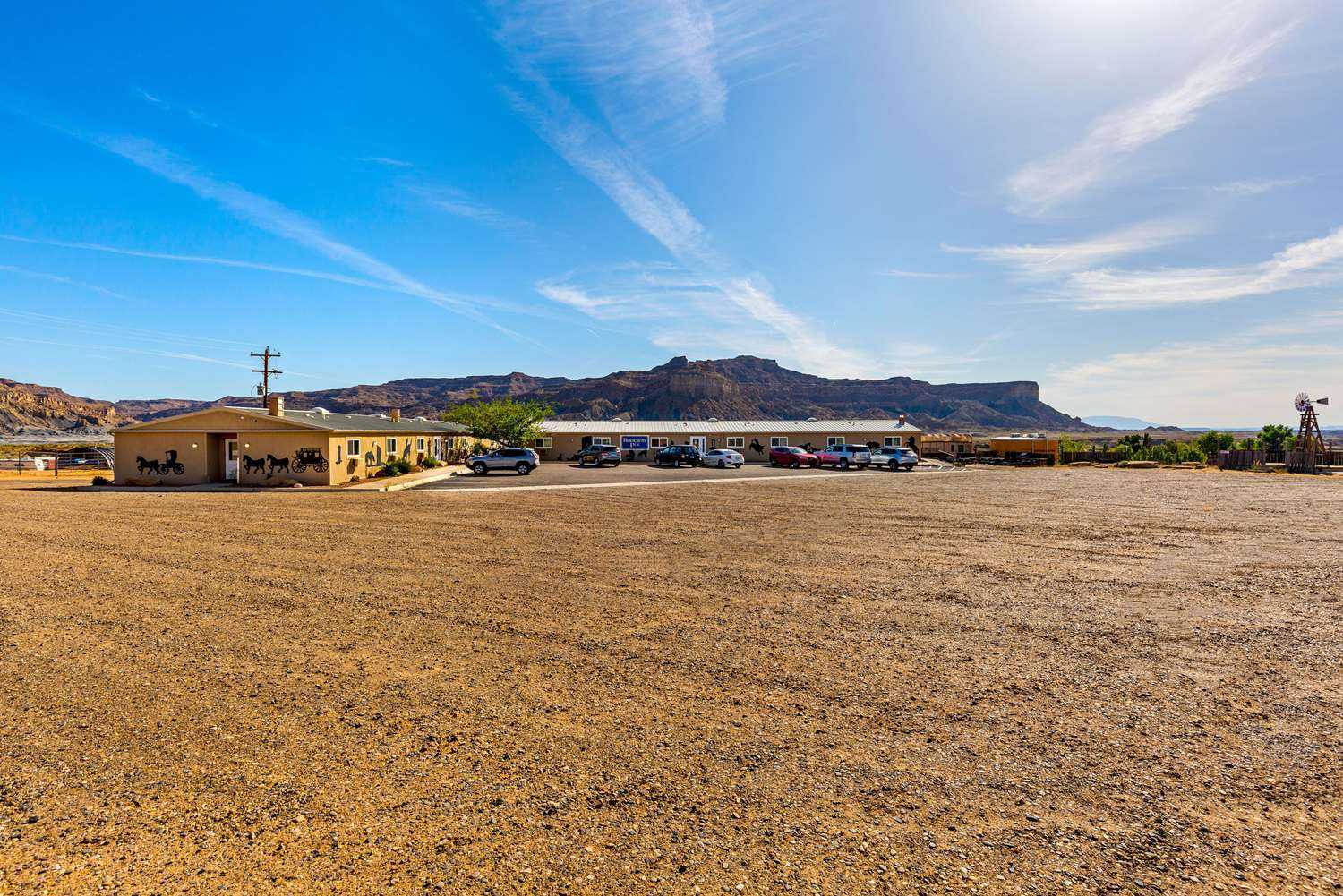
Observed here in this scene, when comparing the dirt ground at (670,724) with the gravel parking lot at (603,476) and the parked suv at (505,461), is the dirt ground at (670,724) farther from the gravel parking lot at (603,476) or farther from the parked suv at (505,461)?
the parked suv at (505,461)

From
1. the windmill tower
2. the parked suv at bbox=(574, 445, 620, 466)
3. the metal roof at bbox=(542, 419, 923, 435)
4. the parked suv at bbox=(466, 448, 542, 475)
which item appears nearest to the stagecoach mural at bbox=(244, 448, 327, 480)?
the parked suv at bbox=(466, 448, 542, 475)

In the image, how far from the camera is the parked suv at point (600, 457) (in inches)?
1799

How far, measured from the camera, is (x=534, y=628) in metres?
7.97

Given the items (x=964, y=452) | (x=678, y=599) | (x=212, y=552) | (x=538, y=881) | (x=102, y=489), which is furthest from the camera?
(x=964, y=452)

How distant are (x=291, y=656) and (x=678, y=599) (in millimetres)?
4914

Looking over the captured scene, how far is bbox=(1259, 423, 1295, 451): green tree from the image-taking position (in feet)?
171

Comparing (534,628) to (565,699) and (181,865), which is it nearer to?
(565,699)

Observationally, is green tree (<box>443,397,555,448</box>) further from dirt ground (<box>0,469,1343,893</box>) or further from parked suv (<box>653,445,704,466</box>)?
dirt ground (<box>0,469,1343,893</box>)

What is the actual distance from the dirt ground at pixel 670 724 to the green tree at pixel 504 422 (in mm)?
40241

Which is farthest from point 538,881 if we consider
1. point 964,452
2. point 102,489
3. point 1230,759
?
point 964,452

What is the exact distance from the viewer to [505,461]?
39.6 meters

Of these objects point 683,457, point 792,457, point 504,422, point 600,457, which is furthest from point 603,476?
point 504,422

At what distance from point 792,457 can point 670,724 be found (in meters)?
Result: 42.0

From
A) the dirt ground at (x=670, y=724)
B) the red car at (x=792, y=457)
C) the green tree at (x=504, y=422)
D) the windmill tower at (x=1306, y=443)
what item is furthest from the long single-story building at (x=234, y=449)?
the windmill tower at (x=1306, y=443)
